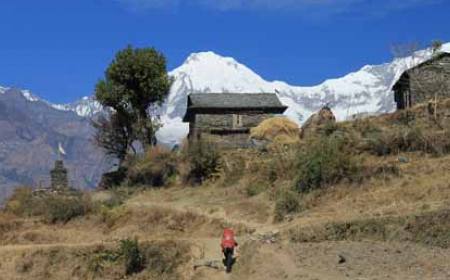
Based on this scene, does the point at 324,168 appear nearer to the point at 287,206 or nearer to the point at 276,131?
the point at 287,206

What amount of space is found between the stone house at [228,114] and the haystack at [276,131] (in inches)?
203

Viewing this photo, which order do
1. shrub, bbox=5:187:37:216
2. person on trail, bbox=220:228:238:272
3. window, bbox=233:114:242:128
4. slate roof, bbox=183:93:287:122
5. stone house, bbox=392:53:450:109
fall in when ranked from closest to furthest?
1. person on trail, bbox=220:228:238:272
2. shrub, bbox=5:187:37:216
3. stone house, bbox=392:53:450:109
4. window, bbox=233:114:242:128
5. slate roof, bbox=183:93:287:122

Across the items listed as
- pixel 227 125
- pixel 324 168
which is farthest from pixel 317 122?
pixel 324 168

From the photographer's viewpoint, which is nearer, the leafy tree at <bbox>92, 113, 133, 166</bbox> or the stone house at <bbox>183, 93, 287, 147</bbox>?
the leafy tree at <bbox>92, 113, 133, 166</bbox>

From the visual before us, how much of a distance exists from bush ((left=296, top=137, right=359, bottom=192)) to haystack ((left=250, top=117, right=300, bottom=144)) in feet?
47.7

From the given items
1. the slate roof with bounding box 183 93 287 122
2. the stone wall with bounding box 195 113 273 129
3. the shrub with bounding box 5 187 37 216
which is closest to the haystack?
the stone wall with bounding box 195 113 273 129

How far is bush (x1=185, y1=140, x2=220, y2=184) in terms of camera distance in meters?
51.2

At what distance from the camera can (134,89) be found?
2530 inches

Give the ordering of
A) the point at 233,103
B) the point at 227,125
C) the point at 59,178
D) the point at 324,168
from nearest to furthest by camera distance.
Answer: the point at 324,168 < the point at 59,178 < the point at 227,125 < the point at 233,103

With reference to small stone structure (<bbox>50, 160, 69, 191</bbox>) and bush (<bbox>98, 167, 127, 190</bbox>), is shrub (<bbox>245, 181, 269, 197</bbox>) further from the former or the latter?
small stone structure (<bbox>50, 160, 69, 191</bbox>)

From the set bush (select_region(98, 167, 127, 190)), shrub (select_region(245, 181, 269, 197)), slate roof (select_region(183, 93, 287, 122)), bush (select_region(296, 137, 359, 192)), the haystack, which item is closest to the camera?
bush (select_region(296, 137, 359, 192))

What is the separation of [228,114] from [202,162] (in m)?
17.1

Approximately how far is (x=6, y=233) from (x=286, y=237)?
58.2 ft

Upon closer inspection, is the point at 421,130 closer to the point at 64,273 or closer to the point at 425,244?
the point at 425,244
